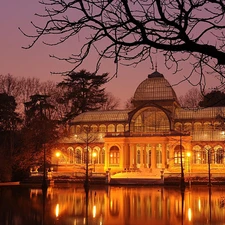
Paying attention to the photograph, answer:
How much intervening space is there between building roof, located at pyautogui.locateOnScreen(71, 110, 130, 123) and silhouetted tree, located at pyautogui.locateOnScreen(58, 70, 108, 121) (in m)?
6.61

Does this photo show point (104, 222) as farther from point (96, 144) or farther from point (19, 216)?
point (96, 144)

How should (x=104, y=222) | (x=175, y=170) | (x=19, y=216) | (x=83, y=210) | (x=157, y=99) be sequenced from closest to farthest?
(x=104, y=222), (x=19, y=216), (x=83, y=210), (x=175, y=170), (x=157, y=99)

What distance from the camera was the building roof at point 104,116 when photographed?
63272 millimetres

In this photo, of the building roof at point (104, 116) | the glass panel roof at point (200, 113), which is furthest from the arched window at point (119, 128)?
the glass panel roof at point (200, 113)

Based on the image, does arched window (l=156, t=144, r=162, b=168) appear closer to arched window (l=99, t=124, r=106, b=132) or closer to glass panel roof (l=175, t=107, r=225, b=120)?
glass panel roof (l=175, t=107, r=225, b=120)

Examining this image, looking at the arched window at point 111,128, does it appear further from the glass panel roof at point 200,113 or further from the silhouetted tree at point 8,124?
the silhouetted tree at point 8,124

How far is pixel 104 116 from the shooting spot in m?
64.2

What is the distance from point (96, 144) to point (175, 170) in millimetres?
11546

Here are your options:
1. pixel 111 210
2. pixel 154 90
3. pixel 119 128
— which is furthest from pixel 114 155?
pixel 111 210

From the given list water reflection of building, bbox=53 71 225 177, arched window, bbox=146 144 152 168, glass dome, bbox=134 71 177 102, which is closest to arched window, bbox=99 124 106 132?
water reflection of building, bbox=53 71 225 177

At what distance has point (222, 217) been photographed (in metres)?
22.0

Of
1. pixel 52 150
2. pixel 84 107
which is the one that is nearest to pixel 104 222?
pixel 52 150

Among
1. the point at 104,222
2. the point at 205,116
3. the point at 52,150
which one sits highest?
the point at 205,116

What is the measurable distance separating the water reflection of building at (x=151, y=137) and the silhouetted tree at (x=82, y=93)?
29.5ft
